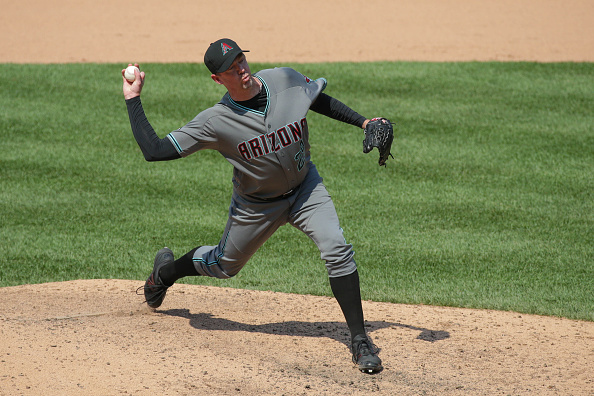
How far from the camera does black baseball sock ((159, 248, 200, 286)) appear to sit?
4844mm

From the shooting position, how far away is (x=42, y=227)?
7051 mm

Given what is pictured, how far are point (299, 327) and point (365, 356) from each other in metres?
0.80

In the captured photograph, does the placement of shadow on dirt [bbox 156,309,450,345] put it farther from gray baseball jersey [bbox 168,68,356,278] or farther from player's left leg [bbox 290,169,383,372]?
gray baseball jersey [bbox 168,68,356,278]

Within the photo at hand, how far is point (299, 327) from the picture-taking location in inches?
193

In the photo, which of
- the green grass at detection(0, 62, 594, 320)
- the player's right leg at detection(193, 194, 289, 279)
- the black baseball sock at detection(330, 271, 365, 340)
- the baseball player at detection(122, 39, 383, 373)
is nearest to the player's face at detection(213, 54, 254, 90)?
the baseball player at detection(122, 39, 383, 373)

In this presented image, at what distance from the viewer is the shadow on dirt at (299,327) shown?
15.6ft

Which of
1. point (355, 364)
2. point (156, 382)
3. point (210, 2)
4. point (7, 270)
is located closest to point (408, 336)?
point (355, 364)

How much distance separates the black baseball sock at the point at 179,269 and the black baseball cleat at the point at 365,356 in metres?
1.21

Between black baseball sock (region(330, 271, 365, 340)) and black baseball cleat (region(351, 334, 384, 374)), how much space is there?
0.20 ft

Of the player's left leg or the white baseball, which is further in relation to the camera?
the player's left leg

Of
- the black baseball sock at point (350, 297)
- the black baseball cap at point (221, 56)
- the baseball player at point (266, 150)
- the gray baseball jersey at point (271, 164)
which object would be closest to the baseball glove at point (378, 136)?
the baseball player at point (266, 150)

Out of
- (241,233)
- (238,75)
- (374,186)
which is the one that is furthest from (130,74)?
(374,186)

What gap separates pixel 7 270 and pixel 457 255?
149 inches

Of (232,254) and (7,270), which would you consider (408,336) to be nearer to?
(232,254)
